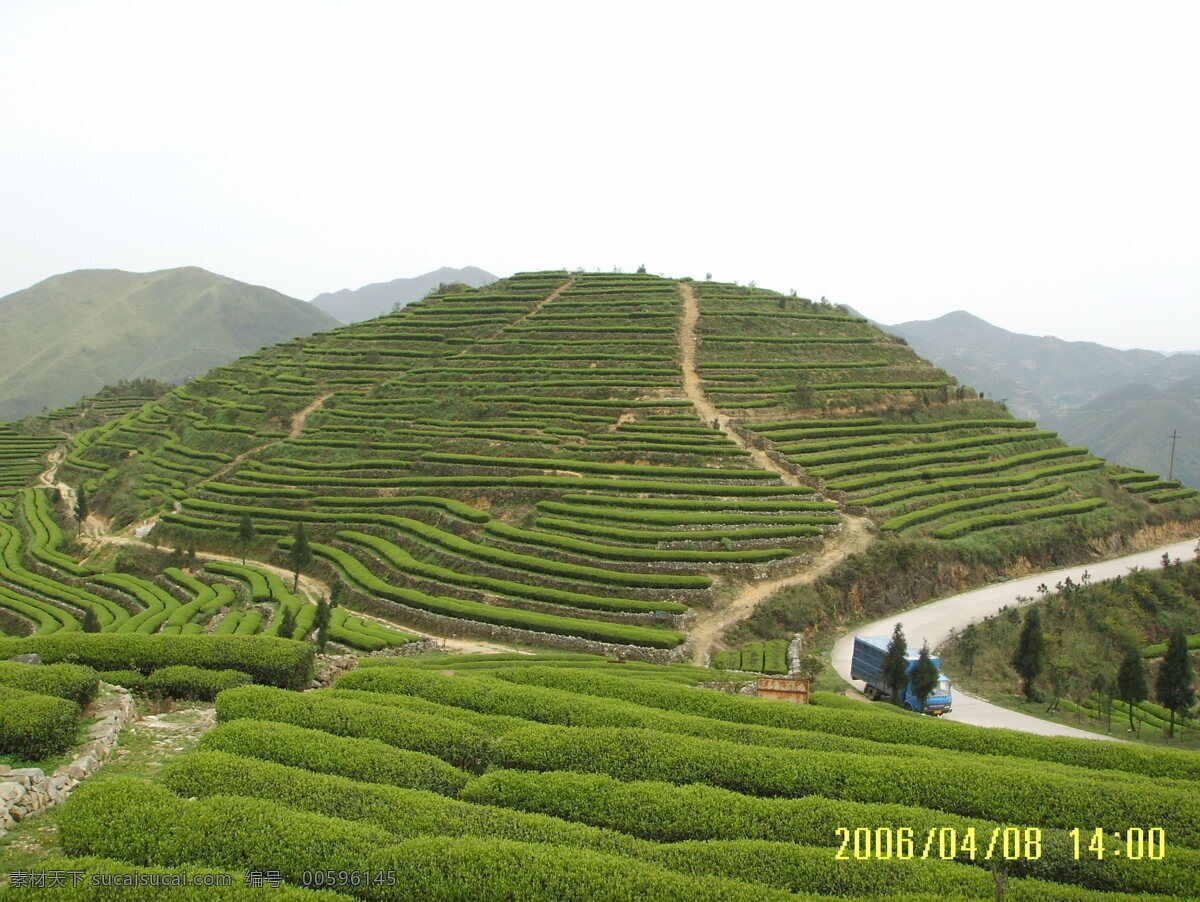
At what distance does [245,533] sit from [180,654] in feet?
87.3

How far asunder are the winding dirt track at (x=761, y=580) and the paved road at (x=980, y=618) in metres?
3.39

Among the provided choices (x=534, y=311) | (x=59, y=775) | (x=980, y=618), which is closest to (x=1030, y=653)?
(x=980, y=618)

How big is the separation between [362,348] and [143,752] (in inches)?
2293

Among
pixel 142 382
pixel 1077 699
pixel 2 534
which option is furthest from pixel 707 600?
pixel 142 382

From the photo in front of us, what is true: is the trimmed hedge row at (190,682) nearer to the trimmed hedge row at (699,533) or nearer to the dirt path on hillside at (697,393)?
the trimmed hedge row at (699,533)

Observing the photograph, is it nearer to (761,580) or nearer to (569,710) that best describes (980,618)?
(761,580)

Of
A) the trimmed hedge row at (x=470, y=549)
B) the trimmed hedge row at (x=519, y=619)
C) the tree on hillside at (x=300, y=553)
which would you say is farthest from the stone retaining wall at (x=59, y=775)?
the tree on hillside at (x=300, y=553)

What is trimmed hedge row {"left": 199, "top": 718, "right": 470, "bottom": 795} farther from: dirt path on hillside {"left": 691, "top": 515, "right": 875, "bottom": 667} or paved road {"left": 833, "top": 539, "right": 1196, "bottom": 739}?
paved road {"left": 833, "top": 539, "right": 1196, "bottom": 739}

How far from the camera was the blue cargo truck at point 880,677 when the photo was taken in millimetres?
22625

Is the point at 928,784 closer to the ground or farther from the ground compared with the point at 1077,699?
farther from the ground

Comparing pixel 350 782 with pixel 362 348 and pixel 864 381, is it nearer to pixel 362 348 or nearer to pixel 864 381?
pixel 864 381

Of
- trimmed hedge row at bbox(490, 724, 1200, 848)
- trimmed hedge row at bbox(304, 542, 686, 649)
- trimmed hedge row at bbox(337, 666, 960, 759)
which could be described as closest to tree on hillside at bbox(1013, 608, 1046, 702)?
trimmed hedge row at bbox(304, 542, 686, 649)

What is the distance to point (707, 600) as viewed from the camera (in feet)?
101

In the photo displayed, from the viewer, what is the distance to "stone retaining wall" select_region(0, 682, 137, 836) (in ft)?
34.7
